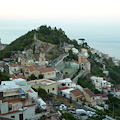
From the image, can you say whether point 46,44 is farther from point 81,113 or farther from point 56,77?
point 81,113

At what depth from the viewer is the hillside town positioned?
285 inches

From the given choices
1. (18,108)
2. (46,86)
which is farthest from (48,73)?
(18,108)

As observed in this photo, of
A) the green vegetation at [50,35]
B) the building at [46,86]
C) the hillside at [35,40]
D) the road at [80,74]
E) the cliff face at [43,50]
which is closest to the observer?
the building at [46,86]

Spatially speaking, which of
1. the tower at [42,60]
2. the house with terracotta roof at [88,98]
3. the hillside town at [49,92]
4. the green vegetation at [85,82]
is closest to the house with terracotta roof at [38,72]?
the hillside town at [49,92]

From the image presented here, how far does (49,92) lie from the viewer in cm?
1576

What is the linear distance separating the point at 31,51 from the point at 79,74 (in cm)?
984

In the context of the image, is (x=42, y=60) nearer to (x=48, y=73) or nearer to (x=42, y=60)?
(x=42, y=60)

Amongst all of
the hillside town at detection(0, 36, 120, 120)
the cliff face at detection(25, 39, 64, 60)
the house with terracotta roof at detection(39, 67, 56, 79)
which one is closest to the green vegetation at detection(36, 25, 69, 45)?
the cliff face at detection(25, 39, 64, 60)

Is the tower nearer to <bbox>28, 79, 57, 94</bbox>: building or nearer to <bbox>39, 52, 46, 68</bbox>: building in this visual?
<bbox>39, 52, 46, 68</bbox>: building

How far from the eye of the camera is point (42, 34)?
131ft

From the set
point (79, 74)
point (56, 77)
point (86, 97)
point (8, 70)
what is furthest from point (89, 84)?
point (8, 70)

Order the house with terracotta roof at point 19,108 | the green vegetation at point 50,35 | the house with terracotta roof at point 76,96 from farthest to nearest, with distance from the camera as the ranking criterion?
the green vegetation at point 50,35 < the house with terracotta roof at point 76,96 < the house with terracotta roof at point 19,108

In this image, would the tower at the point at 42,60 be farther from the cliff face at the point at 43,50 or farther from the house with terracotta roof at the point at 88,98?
the house with terracotta roof at the point at 88,98

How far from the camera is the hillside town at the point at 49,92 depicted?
23.8 feet
